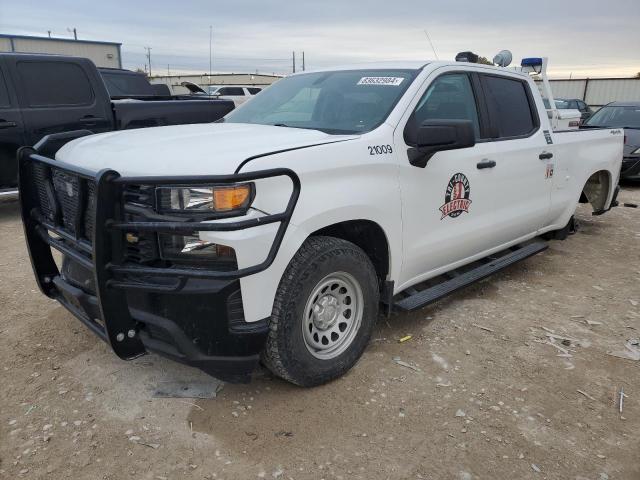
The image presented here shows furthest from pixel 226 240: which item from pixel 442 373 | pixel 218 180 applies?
pixel 442 373

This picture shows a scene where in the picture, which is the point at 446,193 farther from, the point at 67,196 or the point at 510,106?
the point at 67,196

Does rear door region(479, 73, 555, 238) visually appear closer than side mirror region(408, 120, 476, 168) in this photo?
No

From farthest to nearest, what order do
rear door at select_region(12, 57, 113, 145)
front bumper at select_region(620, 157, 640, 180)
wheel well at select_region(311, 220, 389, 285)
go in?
front bumper at select_region(620, 157, 640, 180) → rear door at select_region(12, 57, 113, 145) → wheel well at select_region(311, 220, 389, 285)

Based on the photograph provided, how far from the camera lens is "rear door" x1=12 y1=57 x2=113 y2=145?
677cm

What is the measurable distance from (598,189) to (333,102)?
4.25 m

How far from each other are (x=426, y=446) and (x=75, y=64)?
6880 millimetres

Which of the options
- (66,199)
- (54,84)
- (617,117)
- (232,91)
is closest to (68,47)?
(232,91)

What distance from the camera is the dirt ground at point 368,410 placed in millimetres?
2490

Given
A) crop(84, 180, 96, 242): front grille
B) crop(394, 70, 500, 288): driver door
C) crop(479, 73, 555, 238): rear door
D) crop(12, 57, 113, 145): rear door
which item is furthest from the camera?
crop(12, 57, 113, 145): rear door

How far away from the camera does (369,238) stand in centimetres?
327

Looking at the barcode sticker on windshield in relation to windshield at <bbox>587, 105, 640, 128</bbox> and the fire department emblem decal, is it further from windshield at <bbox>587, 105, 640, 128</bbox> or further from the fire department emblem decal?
windshield at <bbox>587, 105, 640, 128</bbox>

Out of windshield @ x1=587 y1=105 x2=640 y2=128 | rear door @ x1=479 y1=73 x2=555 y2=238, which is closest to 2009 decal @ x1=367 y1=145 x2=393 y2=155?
rear door @ x1=479 y1=73 x2=555 y2=238

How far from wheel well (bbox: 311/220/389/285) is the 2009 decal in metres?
0.40

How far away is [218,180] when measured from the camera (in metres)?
2.28
